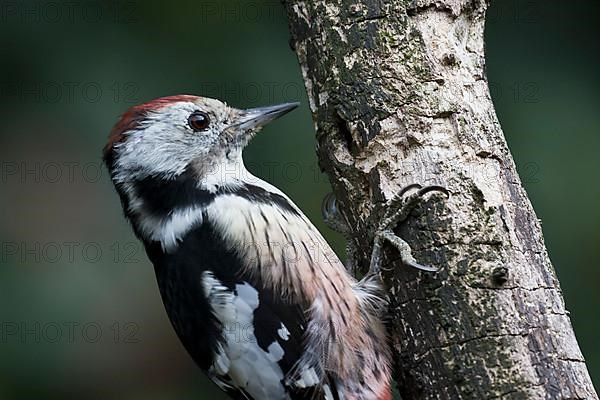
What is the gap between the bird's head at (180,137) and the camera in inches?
119

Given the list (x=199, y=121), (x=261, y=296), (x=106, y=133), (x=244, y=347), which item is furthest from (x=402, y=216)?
(x=106, y=133)

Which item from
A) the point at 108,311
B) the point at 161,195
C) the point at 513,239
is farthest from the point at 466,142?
the point at 108,311

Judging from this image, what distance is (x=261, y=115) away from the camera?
314 centimetres

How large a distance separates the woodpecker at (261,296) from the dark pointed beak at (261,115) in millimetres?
225

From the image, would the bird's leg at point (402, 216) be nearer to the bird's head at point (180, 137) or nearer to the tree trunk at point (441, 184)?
the tree trunk at point (441, 184)

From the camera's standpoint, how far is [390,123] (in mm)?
2578

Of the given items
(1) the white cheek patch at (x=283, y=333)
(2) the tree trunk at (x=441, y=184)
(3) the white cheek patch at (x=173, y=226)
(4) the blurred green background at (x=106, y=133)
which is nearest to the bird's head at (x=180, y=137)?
(3) the white cheek patch at (x=173, y=226)

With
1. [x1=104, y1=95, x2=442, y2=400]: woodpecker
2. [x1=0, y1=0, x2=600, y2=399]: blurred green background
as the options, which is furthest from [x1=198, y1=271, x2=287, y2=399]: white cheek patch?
[x1=0, y1=0, x2=600, y2=399]: blurred green background

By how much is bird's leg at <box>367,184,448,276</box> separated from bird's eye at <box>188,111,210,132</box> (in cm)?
75

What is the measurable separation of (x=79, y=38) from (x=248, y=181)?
4.34 feet

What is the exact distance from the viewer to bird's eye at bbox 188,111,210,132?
3.10 metres

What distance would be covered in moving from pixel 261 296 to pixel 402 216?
0.49 m

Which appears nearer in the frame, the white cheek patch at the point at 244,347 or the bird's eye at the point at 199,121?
the white cheek patch at the point at 244,347

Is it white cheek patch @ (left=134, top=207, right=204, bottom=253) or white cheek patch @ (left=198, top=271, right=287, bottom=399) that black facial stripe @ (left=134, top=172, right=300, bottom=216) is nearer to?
white cheek patch @ (left=134, top=207, right=204, bottom=253)
